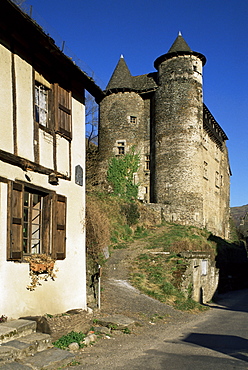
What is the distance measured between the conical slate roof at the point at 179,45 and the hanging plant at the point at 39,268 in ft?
89.1

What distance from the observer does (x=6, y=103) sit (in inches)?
299

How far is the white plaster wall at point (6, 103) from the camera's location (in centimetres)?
744

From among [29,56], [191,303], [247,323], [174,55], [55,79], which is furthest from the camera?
[174,55]

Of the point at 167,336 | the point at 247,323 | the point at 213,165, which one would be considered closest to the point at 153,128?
the point at 213,165

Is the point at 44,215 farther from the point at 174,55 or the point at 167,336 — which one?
the point at 174,55

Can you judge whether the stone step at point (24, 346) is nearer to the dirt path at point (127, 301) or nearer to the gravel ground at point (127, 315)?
the gravel ground at point (127, 315)

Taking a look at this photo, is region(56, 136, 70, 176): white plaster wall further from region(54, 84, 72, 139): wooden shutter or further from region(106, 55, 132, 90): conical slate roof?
region(106, 55, 132, 90): conical slate roof

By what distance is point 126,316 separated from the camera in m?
10.2

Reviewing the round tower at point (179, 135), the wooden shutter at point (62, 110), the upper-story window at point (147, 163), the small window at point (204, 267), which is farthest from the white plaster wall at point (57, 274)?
the upper-story window at point (147, 163)

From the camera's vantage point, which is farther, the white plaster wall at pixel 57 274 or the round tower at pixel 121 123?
the round tower at pixel 121 123

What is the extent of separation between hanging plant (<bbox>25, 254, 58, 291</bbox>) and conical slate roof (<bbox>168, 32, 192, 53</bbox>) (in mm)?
27164

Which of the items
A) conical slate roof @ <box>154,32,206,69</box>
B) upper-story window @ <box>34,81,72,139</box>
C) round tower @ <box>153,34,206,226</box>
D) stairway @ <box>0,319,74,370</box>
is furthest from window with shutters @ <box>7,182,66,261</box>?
conical slate roof @ <box>154,32,206,69</box>

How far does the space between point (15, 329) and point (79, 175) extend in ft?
15.4

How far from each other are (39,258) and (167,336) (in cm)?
347
